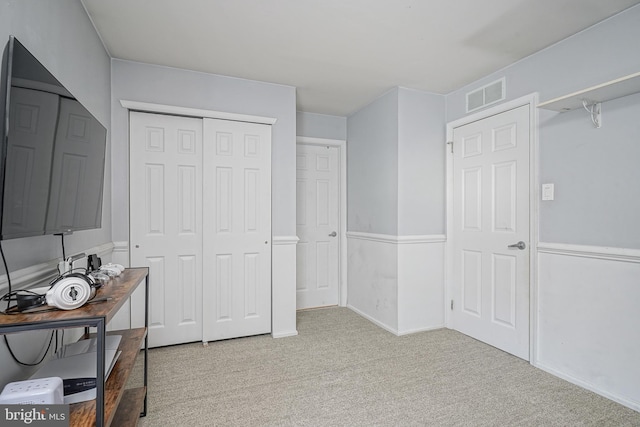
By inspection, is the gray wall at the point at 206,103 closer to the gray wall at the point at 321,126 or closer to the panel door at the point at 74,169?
the gray wall at the point at 321,126

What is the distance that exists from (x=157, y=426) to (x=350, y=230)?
2796mm

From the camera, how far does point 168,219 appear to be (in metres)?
2.76

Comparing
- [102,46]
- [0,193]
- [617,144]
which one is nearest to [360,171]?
[617,144]

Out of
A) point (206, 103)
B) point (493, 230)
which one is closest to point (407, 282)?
point (493, 230)

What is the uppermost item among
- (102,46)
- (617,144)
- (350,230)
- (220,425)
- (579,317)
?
(102,46)

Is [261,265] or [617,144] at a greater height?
[617,144]

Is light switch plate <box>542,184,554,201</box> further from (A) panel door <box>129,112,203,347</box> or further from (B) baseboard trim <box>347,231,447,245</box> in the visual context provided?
(A) panel door <box>129,112,203,347</box>

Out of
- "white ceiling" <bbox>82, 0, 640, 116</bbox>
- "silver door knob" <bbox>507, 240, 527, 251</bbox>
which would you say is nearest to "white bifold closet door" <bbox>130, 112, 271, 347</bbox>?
"white ceiling" <bbox>82, 0, 640, 116</bbox>

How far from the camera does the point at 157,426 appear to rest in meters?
1.73

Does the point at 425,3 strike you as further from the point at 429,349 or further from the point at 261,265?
the point at 429,349

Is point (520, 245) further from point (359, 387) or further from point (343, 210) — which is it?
point (343, 210)

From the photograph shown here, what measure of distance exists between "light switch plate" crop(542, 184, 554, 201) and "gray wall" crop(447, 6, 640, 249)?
3cm

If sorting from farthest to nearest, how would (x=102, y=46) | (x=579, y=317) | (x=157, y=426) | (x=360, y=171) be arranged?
(x=360, y=171) → (x=102, y=46) → (x=579, y=317) → (x=157, y=426)

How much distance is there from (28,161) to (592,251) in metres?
2.97
